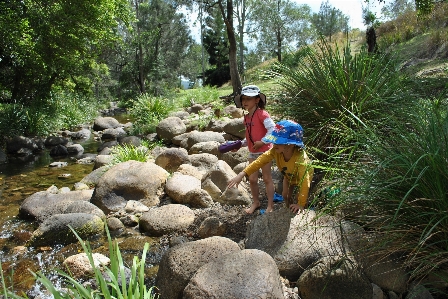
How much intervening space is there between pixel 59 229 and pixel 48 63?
12545 mm

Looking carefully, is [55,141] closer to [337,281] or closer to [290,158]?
[290,158]

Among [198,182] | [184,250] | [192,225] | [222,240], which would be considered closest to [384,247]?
[222,240]

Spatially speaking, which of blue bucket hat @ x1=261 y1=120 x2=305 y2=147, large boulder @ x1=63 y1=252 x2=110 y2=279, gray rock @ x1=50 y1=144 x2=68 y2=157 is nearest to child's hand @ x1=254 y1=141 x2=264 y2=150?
blue bucket hat @ x1=261 y1=120 x2=305 y2=147

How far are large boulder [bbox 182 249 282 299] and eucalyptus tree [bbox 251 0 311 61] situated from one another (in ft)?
104

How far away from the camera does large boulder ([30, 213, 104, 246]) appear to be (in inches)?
177

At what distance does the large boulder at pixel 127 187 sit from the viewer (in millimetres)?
5496

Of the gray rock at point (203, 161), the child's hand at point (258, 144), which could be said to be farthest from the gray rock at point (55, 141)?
the child's hand at point (258, 144)

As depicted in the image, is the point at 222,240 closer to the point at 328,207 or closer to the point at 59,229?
the point at 328,207

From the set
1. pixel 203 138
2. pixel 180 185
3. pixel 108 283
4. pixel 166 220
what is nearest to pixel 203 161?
pixel 180 185

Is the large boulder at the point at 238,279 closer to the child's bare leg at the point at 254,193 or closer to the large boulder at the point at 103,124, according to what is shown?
the child's bare leg at the point at 254,193

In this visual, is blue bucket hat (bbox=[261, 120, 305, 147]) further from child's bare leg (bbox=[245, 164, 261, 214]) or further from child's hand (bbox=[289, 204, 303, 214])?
child's bare leg (bbox=[245, 164, 261, 214])

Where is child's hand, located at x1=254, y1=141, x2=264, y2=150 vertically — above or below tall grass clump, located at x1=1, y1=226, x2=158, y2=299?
above

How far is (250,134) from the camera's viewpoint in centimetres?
423

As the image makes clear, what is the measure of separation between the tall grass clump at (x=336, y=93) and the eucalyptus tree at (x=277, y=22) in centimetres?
2959
